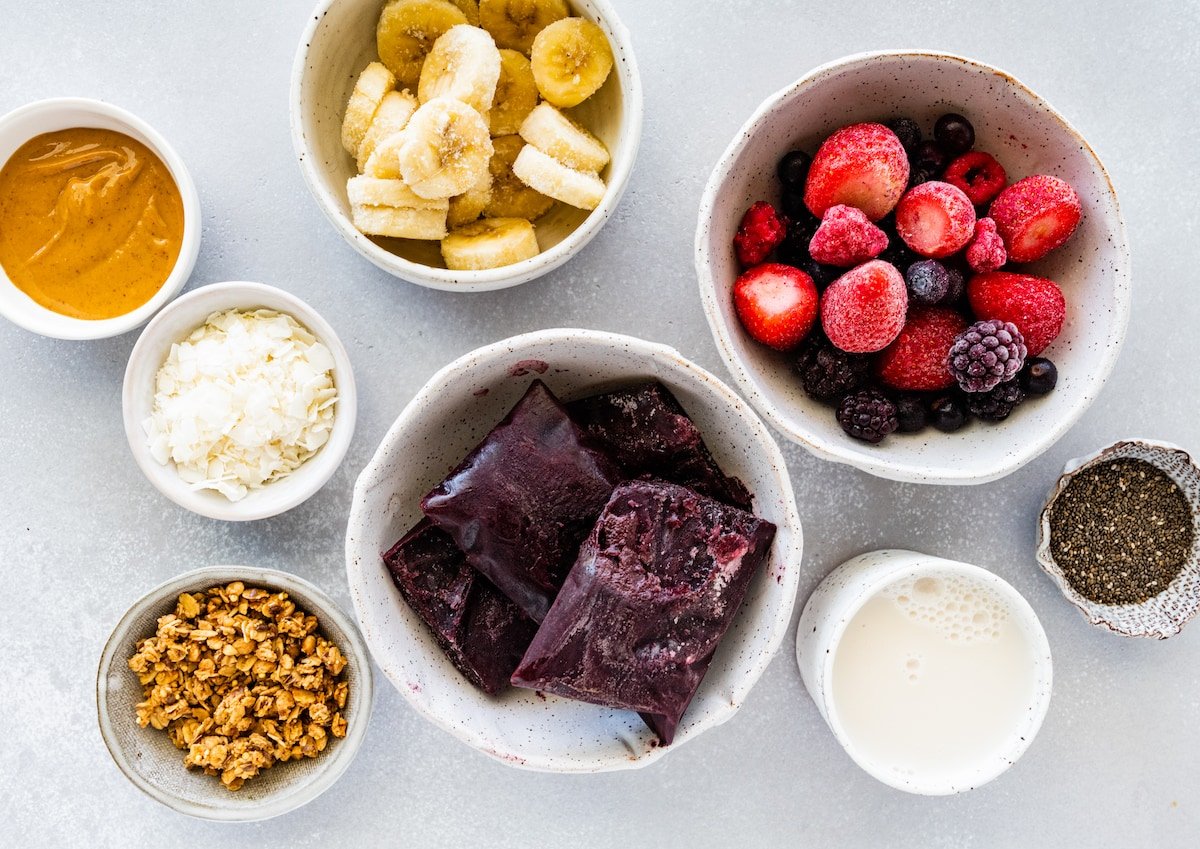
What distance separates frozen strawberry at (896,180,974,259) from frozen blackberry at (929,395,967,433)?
8.5 inches

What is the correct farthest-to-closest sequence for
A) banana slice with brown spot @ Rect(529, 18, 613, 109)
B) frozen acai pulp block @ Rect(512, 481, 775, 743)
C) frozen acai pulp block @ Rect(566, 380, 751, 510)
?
banana slice with brown spot @ Rect(529, 18, 613, 109) < frozen acai pulp block @ Rect(566, 380, 751, 510) < frozen acai pulp block @ Rect(512, 481, 775, 743)

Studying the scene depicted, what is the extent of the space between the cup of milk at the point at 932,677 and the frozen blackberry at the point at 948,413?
22cm

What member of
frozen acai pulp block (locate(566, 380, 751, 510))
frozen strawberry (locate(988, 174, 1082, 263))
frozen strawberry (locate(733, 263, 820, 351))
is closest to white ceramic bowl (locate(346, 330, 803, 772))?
frozen acai pulp block (locate(566, 380, 751, 510))

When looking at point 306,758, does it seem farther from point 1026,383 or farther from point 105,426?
point 1026,383

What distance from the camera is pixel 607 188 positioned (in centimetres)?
142

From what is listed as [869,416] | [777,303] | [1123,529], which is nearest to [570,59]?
[777,303]

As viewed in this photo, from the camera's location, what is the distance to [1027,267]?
147 cm

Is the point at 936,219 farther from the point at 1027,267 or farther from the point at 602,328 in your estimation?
the point at 602,328

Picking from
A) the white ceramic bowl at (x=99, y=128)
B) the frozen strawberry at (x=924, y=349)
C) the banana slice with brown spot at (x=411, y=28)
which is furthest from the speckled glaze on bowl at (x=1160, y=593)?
the white ceramic bowl at (x=99, y=128)

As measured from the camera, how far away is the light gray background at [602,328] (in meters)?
1.61

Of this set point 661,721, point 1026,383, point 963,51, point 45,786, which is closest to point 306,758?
point 45,786

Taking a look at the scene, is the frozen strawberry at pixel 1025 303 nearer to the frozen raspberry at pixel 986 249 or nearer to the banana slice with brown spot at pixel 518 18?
the frozen raspberry at pixel 986 249

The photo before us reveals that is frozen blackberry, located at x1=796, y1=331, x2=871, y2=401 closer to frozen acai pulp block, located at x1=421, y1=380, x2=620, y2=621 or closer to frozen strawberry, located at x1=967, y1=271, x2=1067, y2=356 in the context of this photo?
frozen strawberry, located at x1=967, y1=271, x2=1067, y2=356

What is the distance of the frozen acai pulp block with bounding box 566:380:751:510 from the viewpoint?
130cm
